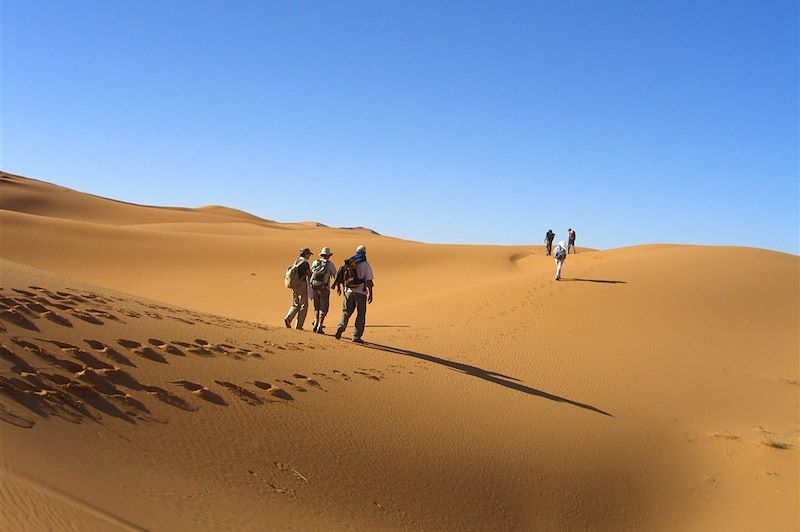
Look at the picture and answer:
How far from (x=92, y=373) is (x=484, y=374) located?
5.59m

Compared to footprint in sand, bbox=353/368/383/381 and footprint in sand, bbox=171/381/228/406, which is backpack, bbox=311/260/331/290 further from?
footprint in sand, bbox=171/381/228/406

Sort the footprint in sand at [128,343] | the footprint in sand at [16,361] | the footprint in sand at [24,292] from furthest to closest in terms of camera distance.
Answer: the footprint in sand at [24,292], the footprint in sand at [128,343], the footprint in sand at [16,361]

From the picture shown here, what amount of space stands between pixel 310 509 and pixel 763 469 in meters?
5.69

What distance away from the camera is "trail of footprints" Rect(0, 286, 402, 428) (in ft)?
15.0

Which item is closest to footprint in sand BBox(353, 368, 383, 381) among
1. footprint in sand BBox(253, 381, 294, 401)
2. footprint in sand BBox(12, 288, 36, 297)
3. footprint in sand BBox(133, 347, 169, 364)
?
footprint in sand BBox(253, 381, 294, 401)

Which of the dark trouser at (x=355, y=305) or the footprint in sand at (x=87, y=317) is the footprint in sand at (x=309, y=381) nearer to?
the footprint in sand at (x=87, y=317)

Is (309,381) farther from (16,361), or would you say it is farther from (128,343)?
(16,361)

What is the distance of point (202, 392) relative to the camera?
220 inches

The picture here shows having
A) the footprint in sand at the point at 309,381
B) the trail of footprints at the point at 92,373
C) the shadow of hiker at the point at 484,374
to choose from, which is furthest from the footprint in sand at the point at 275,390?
the shadow of hiker at the point at 484,374

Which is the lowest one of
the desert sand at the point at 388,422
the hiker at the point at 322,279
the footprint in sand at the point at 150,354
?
the desert sand at the point at 388,422

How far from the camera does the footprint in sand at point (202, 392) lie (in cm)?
553

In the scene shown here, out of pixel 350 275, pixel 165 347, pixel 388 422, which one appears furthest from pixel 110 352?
pixel 350 275

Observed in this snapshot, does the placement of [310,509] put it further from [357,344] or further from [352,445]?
[357,344]

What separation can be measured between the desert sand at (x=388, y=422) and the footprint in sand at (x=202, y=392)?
0.09 ft
